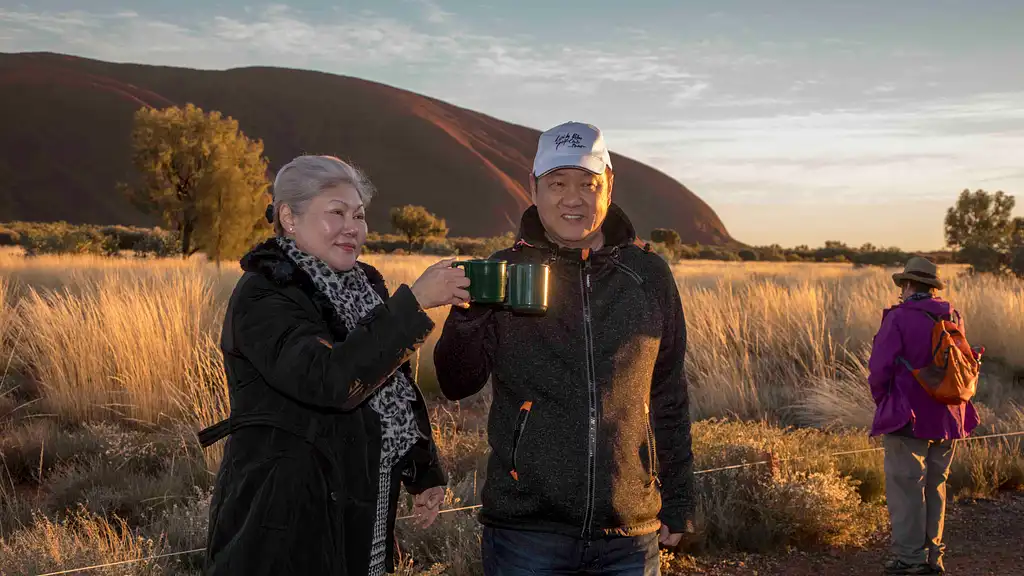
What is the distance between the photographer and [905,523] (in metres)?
Answer: 4.68

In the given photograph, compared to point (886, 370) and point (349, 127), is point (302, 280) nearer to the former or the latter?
point (886, 370)

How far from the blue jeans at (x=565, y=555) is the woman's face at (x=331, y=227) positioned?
847mm

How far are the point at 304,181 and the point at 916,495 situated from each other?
4.02 m

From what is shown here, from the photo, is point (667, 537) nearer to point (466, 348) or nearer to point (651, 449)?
point (651, 449)

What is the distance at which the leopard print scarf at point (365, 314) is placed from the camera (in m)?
2.15

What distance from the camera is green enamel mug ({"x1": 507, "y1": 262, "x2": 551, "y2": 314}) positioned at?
2.09 metres

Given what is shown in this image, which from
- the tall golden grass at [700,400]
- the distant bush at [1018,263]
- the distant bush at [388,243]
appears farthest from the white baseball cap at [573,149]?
the distant bush at [388,243]

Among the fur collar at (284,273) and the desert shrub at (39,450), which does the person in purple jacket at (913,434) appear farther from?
the desert shrub at (39,450)

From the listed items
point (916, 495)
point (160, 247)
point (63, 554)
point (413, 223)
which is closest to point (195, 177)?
point (160, 247)

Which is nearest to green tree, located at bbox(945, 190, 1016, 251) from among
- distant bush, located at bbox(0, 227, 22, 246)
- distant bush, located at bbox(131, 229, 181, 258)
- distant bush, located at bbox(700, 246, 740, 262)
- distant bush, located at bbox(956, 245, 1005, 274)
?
distant bush, located at bbox(956, 245, 1005, 274)

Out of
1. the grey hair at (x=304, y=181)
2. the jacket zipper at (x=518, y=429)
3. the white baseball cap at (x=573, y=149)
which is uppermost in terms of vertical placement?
the white baseball cap at (x=573, y=149)

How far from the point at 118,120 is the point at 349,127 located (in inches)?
1321

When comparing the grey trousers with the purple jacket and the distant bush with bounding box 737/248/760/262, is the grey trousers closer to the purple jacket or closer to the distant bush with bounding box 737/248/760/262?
the purple jacket

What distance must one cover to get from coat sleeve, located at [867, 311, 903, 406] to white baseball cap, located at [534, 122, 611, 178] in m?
3.09
